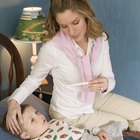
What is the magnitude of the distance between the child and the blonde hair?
0.38 meters

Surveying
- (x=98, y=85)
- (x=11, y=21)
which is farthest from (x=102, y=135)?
(x=11, y=21)

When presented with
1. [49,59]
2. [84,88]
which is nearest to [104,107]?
[84,88]

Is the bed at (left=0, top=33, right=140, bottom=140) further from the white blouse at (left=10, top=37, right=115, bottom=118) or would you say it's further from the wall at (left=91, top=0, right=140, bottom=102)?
the wall at (left=91, top=0, right=140, bottom=102)

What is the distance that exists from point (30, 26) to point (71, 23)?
529 mm

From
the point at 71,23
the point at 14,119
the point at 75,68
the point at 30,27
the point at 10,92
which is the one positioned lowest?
the point at 10,92

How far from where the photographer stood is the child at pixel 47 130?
132 cm

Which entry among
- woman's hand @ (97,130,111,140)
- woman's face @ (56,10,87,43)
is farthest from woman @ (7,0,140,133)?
woman's hand @ (97,130,111,140)

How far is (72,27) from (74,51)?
0.14 m

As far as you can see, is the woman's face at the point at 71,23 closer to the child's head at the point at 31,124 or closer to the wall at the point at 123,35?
the child's head at the point at 31,124

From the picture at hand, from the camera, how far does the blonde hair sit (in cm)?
137

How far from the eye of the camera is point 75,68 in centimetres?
148

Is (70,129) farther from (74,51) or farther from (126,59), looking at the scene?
(126,59)

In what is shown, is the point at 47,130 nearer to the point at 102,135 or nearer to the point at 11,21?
the point at 102,135

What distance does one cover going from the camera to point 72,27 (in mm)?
1391
